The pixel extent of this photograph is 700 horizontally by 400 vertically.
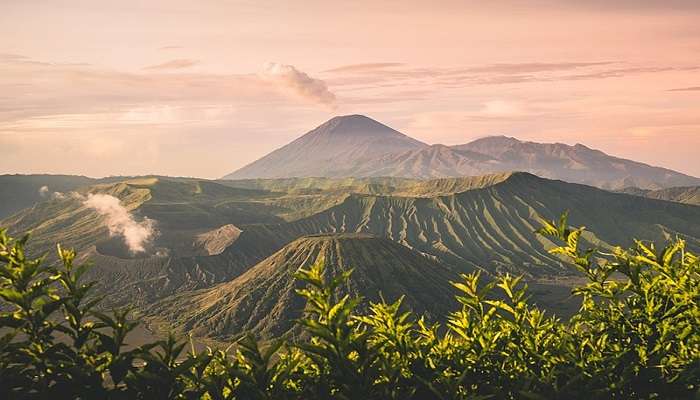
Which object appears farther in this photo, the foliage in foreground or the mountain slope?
the mountain slope

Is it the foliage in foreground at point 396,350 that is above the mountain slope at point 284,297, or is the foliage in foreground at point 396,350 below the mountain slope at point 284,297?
above

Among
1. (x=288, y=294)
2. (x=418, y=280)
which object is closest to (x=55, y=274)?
(x=288, y=294)

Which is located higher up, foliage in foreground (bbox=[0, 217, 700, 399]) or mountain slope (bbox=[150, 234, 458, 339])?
foliage in foreground (bbox=[0, 217, 700, 399])

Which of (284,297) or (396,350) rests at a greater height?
(396,350)

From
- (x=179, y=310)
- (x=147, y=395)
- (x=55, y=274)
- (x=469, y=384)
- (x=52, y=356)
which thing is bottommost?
(x=179, y=310)

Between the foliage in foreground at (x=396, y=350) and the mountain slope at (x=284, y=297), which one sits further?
the mountain slope at (x=284, y=297)

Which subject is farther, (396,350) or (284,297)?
(284,297)

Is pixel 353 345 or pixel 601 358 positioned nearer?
pixel 353 345

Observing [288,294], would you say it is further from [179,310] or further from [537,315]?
[537,315]
